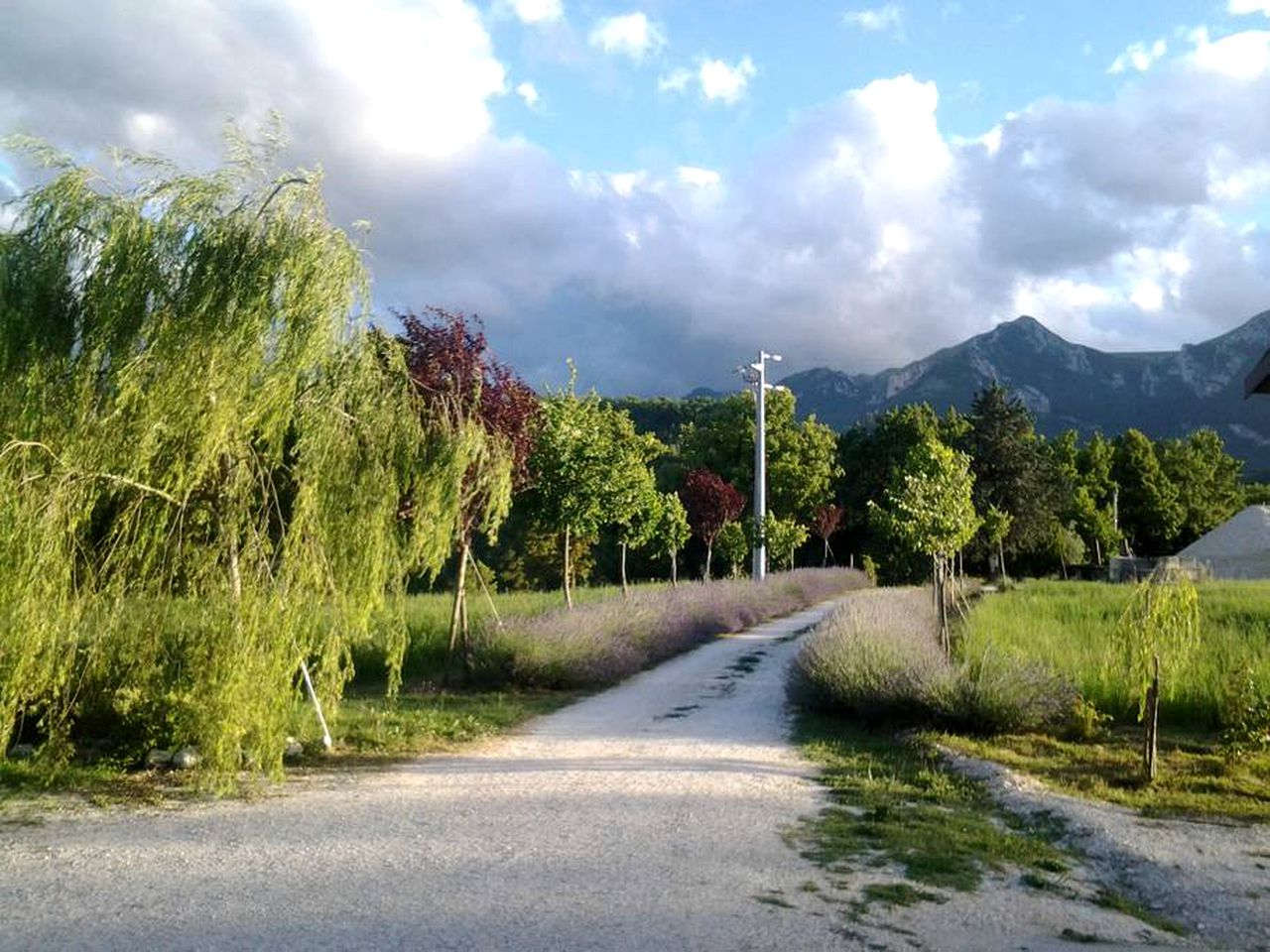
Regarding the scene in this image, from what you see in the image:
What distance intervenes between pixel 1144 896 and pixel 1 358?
8974 millimetres

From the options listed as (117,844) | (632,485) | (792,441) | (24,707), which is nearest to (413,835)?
(117,844)

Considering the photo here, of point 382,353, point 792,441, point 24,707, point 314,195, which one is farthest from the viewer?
point 792,441

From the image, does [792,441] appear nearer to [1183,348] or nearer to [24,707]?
[24,707]

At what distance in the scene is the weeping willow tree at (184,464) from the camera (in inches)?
292

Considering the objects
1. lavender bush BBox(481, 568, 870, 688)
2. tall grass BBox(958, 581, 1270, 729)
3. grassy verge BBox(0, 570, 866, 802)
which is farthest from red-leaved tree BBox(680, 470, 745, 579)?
tall grass BBox(958, 581, 1270, 729)

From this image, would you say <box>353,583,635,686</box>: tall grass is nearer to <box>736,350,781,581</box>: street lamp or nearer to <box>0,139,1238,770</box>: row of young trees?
<box>0,139,1238,770</box>: row of young trees

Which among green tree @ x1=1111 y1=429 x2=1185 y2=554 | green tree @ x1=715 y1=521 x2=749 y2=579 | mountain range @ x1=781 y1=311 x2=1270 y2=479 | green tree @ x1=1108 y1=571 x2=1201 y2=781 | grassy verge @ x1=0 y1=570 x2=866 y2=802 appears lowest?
grassy verge @ x1=0 y1=570 x2=866 y2=802

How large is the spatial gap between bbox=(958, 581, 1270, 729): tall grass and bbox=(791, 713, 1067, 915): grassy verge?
275cm

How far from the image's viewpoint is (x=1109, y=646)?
10492 mm

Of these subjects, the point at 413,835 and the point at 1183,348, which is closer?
the point at 413,835

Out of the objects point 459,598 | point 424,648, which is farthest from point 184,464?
point 424,648

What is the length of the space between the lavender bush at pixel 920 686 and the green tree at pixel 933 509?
4632 mm

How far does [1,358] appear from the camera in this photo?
7445 mm

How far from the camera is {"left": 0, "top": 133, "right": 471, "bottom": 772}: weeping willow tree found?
7.42 meters
